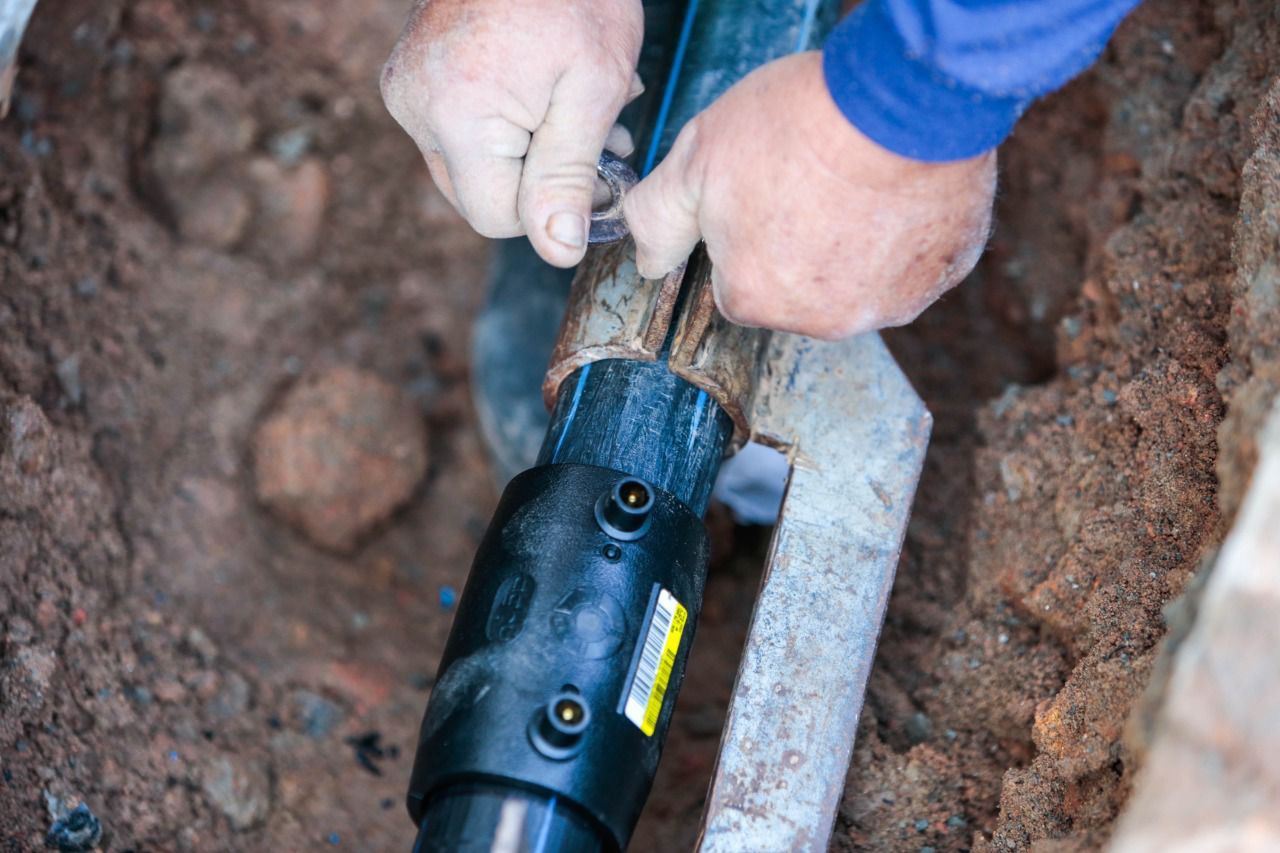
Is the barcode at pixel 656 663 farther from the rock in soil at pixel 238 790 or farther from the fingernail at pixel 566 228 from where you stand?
the rock in soil at pixel 238 790

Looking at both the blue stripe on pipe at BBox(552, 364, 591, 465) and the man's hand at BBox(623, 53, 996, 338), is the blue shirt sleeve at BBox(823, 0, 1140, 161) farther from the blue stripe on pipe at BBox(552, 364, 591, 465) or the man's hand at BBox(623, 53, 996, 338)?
the blue stripe on pipe at BBox(552, 364, 591, 465)

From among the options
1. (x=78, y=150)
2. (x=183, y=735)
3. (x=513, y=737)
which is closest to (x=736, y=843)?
(x=513, y=737)

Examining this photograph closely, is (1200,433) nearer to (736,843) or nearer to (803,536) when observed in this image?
(803,536)

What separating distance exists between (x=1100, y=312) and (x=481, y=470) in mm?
1238

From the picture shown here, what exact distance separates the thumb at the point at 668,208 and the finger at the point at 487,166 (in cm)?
15

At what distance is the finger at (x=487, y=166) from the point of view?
4.37ft

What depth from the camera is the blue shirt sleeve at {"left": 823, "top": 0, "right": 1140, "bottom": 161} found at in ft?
3.51

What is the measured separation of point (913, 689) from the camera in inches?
63.2

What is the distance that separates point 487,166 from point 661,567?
1.77ft

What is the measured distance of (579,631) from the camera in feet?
4.16

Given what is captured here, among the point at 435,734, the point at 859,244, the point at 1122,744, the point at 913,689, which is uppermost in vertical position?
the point at 859,244

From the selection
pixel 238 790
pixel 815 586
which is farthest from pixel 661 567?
pixel 238 790

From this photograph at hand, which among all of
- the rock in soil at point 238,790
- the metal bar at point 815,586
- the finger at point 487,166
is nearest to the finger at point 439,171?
the finger at point 487,166

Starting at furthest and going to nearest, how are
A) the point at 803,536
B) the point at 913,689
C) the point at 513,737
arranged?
1. the point at 913,689
2. the point at 803,536
3. the point at 513,737
